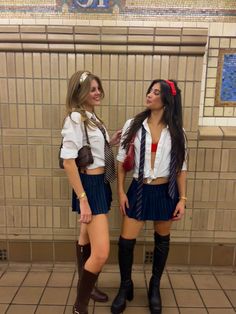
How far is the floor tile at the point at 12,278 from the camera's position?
3104 mm

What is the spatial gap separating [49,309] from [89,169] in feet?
4.24

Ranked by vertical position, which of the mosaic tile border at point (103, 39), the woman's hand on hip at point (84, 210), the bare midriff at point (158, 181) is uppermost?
the mosaic tile border at point (103, 39)

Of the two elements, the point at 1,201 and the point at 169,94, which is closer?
the point at 169,94

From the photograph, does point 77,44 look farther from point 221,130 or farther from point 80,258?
point 80,258

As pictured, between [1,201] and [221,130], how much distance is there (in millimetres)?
2296

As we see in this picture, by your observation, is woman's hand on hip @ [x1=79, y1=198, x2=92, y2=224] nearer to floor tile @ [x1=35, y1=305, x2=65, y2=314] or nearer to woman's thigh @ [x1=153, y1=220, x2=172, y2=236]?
woman's thigh @ [x1=153, y1=220, x2=172, y2=236]

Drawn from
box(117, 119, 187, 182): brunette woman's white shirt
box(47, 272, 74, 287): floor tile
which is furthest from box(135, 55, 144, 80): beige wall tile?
box(47, 272, 74, 287): floor tile

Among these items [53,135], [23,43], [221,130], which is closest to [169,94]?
[221,130]

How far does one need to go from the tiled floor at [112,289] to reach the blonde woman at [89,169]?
0.45 meters

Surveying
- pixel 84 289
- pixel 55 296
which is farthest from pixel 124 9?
pixel 55 296

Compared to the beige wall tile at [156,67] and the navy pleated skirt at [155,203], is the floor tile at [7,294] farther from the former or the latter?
the beige wall tile at [156,67]

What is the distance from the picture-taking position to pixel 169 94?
8.01 ft

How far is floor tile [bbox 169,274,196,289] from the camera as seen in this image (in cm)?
311

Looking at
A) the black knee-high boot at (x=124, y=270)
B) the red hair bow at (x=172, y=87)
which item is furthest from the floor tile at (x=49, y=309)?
the red hair bow at (x=172, y=87)
